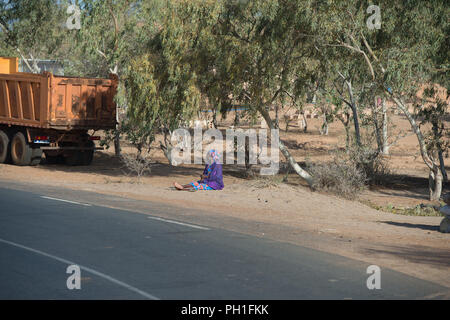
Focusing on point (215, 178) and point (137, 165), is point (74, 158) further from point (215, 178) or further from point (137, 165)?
point (215, 178)

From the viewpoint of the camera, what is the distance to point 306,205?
1650 cm

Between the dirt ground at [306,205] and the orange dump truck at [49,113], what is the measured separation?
919mm

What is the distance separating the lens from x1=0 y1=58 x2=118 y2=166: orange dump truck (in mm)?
22969

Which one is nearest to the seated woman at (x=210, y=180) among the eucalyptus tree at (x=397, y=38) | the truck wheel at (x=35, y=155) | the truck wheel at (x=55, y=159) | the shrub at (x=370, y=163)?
the eucalyptus tree at (x=397, y=38)

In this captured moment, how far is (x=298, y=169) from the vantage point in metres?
21.8

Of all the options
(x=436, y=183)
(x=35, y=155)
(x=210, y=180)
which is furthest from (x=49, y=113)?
(x=436, y=183)

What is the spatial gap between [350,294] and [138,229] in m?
4.72

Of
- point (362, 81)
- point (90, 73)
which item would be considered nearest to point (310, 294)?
point (362, 81)

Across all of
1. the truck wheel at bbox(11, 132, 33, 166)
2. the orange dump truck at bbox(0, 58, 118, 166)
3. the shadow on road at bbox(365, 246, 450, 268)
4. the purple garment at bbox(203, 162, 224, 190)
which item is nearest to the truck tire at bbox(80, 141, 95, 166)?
the orange dump truck at bbox(0, 58, 118, 166)

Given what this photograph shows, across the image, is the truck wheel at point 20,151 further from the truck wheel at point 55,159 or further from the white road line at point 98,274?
the white road line at point 98,274

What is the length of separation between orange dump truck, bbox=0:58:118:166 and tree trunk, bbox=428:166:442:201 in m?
11.2

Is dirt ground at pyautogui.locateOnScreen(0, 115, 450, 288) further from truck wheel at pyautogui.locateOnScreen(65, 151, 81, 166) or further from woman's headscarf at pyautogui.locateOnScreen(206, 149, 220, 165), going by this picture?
woman's headscarf at pyautogui.locateOnScreen(206, 149, 220, 165)

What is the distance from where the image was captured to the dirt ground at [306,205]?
1012 cm
